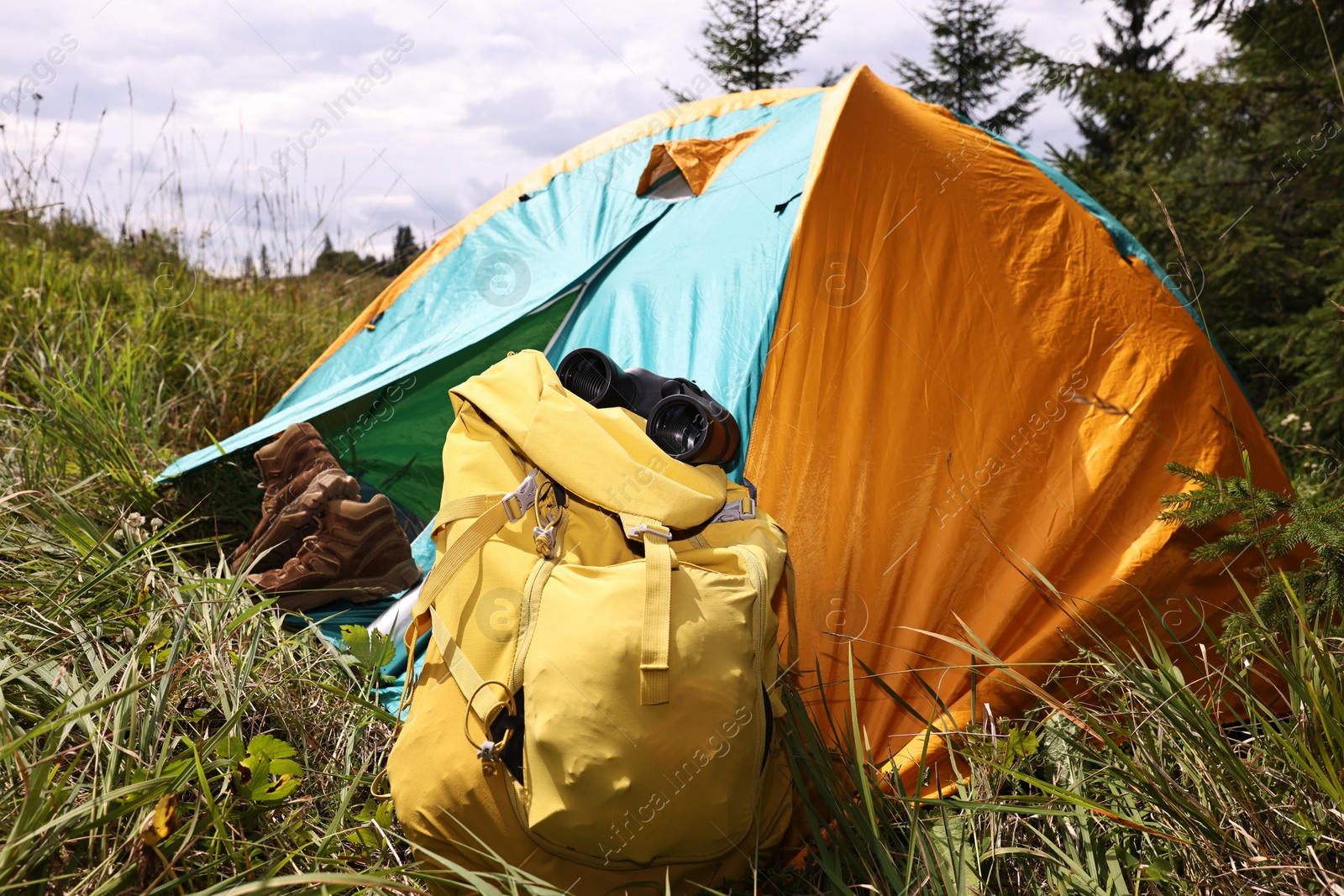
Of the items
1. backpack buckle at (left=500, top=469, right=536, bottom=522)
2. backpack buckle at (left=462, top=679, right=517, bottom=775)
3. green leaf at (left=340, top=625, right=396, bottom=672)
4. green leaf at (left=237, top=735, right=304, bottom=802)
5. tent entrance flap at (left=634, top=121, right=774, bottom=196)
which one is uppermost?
tent entrance flap at (left=634, top=121, right=774, bottom=196)

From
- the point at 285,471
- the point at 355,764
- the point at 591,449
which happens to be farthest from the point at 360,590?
the point at 591,449

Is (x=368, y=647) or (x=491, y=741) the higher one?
(x=491, y=741)

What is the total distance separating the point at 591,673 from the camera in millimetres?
1189

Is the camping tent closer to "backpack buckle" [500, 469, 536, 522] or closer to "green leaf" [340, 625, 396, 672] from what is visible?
"backpack buckle" [500, 469, 536, 522]

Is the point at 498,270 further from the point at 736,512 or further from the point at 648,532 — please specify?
the point at 648,532

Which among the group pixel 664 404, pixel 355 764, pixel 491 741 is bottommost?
pixel 355 764

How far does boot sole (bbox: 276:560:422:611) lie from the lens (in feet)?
6.75

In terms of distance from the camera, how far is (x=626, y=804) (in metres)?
1.18

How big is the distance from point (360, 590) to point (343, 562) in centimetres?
10

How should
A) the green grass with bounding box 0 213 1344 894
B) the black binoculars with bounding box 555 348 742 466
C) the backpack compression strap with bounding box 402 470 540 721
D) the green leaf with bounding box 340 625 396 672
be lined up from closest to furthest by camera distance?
the green grass with bounding box 0 213 1344 894 < the backpack compression strap with bounding box 402 470 540 721 < the black binoculars with bounding box 555 348 742 466 < the green leaf with bounding box 340 625 396 672

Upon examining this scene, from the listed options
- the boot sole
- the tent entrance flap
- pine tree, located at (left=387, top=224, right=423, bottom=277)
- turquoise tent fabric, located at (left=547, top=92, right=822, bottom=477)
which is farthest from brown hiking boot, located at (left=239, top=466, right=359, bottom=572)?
pine tree, located at (left=387, top=224, right=423, bottom=277)

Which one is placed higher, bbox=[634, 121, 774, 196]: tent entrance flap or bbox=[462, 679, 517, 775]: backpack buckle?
bbox=[634, 121, 774, 196]: tent entrance flap

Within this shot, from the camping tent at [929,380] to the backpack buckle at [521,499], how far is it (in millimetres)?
625

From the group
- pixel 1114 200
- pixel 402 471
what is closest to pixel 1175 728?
pixel 402 471
